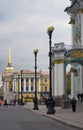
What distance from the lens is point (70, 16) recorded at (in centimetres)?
8281

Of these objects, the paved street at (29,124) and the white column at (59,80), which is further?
the white column at (59,80)

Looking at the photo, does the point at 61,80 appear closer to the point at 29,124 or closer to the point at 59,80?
the point at 59,80

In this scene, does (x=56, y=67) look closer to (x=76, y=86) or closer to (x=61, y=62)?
(x=61, y=62)

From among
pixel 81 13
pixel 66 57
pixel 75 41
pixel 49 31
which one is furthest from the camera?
pixel 75 41

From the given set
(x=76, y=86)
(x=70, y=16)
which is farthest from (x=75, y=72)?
(x=70, y=16)

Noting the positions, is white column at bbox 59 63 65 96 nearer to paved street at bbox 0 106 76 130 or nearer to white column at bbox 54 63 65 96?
white column at bbox 54 63 65 96

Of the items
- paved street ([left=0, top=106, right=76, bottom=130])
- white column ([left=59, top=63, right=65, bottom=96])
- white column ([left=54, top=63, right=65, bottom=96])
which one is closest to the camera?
paved street ([left=0, top=106, right=76, bottom=130])

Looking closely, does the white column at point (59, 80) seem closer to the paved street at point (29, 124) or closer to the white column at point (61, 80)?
the white column at point (61, 80)

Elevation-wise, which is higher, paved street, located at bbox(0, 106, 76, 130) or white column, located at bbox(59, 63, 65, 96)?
white column, located at bbox(59, 63, 65, 96)

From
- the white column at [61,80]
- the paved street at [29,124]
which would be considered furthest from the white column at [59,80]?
the paved street at [29,124]

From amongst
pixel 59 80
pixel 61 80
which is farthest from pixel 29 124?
pixel 59 80

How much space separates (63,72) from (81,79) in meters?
8.66

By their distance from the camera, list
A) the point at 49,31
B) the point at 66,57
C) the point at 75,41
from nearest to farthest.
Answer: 1. the point at 49,31
2. the point at 66,57
3. the point at 75,41

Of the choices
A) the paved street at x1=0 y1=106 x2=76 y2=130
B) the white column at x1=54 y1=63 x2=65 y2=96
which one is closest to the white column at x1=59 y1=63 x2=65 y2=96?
the white column at x1=54 y1=63 x2=65 y2=96
